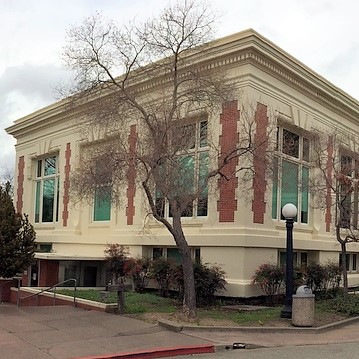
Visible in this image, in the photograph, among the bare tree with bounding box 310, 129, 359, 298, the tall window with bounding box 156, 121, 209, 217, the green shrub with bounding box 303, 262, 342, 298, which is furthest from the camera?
the green shrub with bounding box 303, 262, 342, 298

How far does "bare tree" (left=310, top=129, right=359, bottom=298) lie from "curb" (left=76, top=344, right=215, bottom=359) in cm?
768

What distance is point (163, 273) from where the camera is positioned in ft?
57.4

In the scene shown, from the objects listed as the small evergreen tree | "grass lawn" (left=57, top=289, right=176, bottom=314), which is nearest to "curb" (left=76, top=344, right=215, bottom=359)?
"grass lawn" (left=57, top=289, right=176, bottom=314)

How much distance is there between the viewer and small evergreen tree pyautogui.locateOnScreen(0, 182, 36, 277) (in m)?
18.4

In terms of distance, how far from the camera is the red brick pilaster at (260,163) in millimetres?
14094

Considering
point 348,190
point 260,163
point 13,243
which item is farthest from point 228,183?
point 13,243

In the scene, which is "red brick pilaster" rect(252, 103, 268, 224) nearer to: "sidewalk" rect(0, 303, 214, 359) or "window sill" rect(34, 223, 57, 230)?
"sidewalk" rect(0, 303, 214, 359)

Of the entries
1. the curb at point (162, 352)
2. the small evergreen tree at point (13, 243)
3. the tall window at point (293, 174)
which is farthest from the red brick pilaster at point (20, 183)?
the curb at point (162, 352)

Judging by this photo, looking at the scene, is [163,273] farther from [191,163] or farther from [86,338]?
[86,338]

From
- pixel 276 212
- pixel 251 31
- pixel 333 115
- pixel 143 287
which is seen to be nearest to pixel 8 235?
pixel 143 287

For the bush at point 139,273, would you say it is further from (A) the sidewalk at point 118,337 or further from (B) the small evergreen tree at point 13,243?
(A) the sidewalk at point 118,337

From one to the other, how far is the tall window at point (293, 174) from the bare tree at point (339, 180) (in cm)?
67

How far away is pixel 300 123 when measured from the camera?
2022 centimetres

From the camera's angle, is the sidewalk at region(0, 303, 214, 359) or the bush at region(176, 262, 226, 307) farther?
the bush at region(176, 262, 226, 307)
